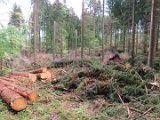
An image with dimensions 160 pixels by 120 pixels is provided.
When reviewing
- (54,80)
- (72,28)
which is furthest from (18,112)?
(72,28)

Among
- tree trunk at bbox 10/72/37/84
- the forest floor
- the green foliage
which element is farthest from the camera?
tree trunk at bbox 10/72/37/84

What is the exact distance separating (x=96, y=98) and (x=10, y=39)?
4.17 metres

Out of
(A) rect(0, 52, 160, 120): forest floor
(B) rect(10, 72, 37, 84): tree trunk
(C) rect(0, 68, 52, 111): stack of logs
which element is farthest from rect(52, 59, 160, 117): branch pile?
(C) rect(0, 68, 52, 111): stack of logs

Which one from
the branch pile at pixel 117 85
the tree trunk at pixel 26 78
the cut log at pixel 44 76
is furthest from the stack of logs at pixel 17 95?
the branch pile at pixel 117 85

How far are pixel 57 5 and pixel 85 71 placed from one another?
31035 millimetres

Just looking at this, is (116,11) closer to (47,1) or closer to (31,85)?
(47,1)

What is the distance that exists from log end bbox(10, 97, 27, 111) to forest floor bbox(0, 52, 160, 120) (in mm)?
163

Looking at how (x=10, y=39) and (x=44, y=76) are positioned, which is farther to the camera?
(x=44, y=76)

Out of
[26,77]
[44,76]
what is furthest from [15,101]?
[44,76]

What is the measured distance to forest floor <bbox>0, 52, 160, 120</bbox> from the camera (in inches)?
296

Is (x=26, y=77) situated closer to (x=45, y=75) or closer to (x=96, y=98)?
(x=45, y=75)

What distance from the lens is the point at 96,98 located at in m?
9.10

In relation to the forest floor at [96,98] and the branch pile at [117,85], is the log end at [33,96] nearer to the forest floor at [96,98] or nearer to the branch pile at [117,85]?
the forest floor at [96,98]

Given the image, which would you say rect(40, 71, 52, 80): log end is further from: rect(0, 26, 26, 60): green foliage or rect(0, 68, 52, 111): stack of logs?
rect(0, 26, 26, 60): green foliage
